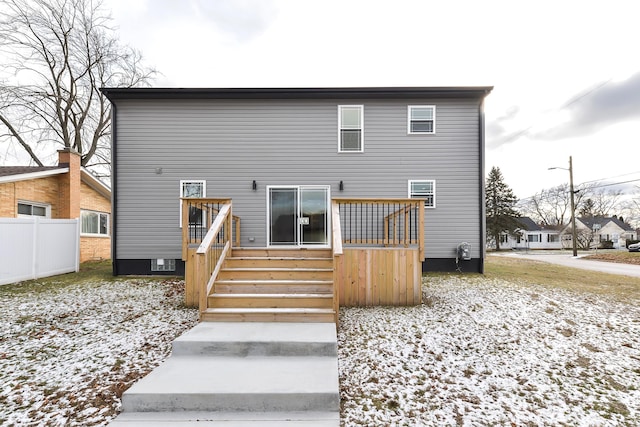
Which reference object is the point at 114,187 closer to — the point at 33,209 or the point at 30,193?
the point at 30,193

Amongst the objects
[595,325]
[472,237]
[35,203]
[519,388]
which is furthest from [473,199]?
[35,203]

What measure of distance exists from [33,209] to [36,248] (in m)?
3.51

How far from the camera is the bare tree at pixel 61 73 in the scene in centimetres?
1447

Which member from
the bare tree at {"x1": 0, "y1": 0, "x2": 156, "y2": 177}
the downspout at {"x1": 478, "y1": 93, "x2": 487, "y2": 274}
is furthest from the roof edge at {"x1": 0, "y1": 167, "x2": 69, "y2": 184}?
the downspout at {"x1": 478, "y1": 93, "x2": 487, "y2": 274}

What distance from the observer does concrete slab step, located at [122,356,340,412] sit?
254 cm

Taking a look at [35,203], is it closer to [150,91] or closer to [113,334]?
[150,91]

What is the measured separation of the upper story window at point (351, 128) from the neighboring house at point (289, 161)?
3cm

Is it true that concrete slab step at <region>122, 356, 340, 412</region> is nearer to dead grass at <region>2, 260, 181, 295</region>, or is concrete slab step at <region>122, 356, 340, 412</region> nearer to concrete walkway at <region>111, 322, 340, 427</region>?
concrete walkway at <region>111, 322, 340, 427</region>

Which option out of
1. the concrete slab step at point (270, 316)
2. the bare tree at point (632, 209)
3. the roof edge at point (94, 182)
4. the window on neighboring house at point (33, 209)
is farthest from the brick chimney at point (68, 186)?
the bare tree at point (632, 209)

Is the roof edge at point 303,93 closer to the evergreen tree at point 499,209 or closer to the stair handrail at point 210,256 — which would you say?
the stair handrail at point 210,256

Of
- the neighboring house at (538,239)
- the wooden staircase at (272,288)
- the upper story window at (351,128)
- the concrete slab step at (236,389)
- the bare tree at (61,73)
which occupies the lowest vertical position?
the neighboring house at (538,239)

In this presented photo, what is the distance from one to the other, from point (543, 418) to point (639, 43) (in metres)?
14.9

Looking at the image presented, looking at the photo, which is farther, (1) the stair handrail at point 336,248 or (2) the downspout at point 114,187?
(2) the downspout at point 114,187

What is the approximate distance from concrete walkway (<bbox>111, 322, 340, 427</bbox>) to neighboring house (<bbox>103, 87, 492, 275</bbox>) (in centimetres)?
526
